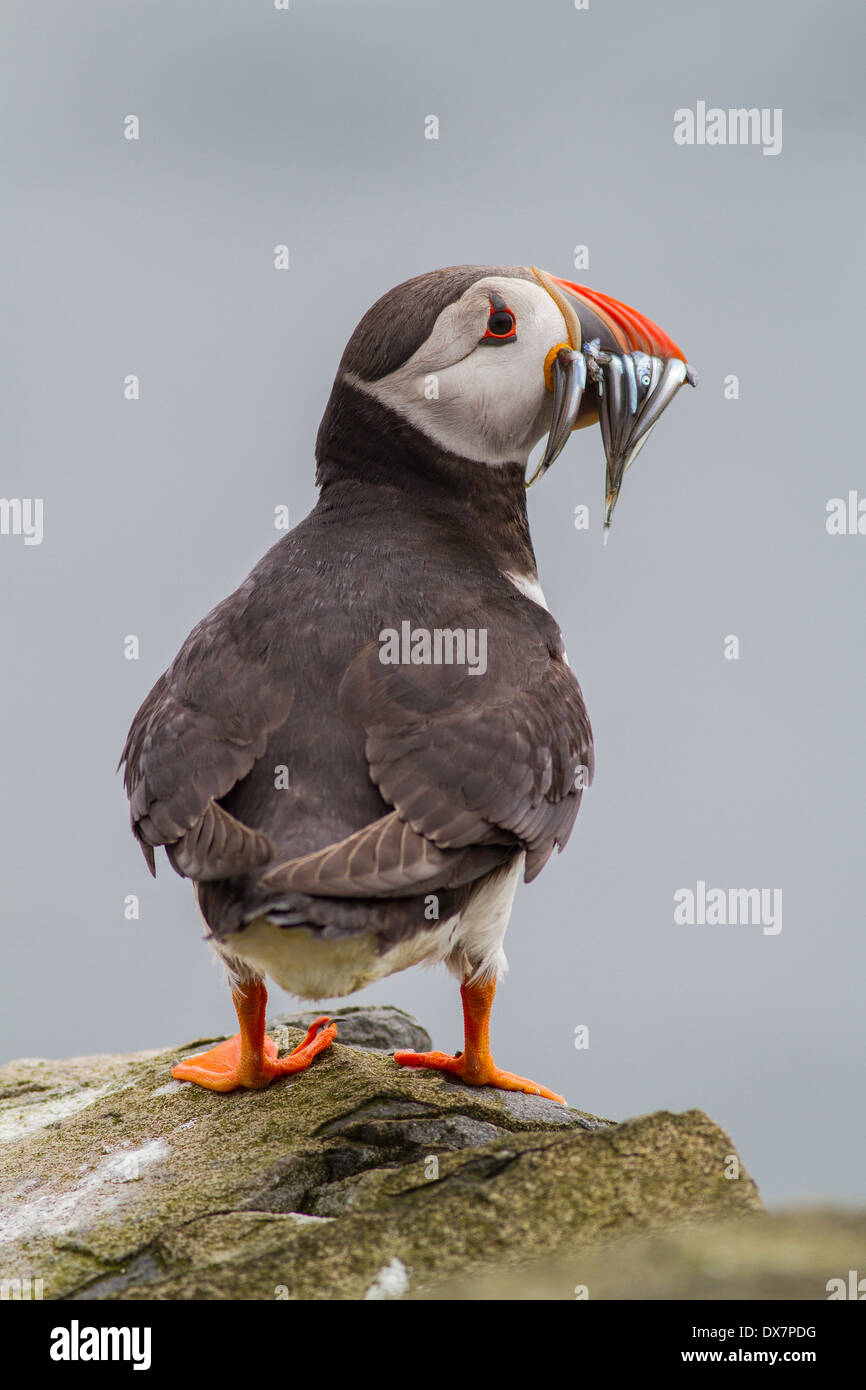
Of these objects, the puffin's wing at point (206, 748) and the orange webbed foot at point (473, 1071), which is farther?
the orange webbed foot at point (473, 1071)

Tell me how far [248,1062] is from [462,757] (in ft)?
6.12

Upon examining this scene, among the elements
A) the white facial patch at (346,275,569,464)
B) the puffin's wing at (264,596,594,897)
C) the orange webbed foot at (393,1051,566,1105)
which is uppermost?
the white facial patch at (346,275,569,464)

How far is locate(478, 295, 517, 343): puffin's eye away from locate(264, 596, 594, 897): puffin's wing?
46.0 inches

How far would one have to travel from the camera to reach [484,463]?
20.8ft

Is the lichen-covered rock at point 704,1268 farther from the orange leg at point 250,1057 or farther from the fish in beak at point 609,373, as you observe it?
the fish in beak at point 609,373

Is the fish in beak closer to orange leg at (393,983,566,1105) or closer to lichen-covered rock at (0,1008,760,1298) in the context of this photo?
orange leg at (393,983,566,1105)

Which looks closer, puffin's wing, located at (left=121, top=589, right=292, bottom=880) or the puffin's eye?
puffin's wing, located at (left=121, top=589, right=292, bottom=880)

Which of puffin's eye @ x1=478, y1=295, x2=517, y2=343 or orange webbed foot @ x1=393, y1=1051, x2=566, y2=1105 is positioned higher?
puffin's eye @ x1=478, y1=295, x2=517, y2=343

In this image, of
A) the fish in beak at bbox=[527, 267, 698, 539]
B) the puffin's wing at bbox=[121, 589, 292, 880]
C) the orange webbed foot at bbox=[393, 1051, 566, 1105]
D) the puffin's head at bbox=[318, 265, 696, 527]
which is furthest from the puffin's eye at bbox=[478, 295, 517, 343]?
the orange webbed foot at bbox=[393, 1051, 566, 1105]

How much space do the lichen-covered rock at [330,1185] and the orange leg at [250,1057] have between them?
2.3 inches

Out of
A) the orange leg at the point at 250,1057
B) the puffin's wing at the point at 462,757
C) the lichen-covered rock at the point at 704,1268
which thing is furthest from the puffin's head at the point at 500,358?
the lichen-covered rock at the point at 704,1268

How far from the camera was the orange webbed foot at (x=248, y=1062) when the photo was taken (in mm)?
6008

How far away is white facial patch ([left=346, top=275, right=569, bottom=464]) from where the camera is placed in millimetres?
6078

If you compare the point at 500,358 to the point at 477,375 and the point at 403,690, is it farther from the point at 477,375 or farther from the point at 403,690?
the point at 403,690
